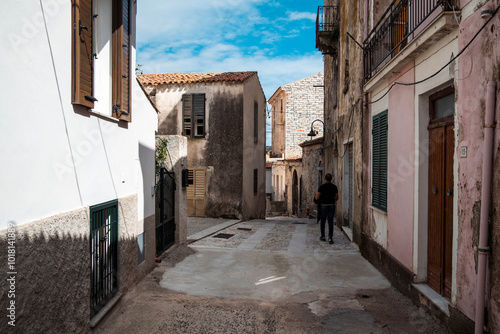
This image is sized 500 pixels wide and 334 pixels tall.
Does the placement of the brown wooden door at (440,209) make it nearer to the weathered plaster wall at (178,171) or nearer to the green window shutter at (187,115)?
the weathered plaster wall at (178,171)

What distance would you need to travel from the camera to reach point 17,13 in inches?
124

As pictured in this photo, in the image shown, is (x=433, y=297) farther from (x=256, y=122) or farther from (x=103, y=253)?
(x=256, y=122)

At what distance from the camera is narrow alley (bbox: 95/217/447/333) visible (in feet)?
16.2

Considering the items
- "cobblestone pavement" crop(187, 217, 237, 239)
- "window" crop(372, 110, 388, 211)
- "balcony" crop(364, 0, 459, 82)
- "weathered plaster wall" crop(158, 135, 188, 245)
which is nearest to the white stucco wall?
"weathered plaster wall" crop(158, 135, 188, 245)

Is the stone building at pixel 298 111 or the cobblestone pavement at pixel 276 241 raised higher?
the stone building at pixel 298 111

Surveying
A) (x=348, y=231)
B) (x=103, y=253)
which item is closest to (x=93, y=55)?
(x=103, y=253)

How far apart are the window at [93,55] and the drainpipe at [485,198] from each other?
4.09 m

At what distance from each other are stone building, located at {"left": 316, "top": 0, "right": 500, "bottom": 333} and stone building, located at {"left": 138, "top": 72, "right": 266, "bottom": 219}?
25.6 feet

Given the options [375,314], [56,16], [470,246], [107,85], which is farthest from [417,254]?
[56,16]

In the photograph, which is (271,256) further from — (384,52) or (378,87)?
(384,52)

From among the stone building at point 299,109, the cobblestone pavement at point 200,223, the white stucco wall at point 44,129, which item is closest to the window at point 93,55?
the white stucco wall at point 44,129

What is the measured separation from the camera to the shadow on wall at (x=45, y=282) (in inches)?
116

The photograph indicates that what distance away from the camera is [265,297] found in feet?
20.1

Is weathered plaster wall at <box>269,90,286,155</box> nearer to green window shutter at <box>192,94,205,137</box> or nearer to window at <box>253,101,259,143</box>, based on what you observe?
window at <box>253,101,259,143</box>
